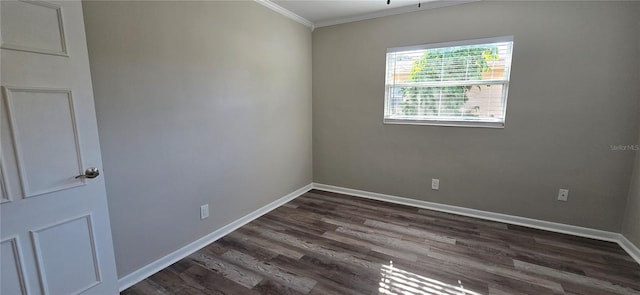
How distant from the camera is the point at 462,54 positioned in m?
2.87

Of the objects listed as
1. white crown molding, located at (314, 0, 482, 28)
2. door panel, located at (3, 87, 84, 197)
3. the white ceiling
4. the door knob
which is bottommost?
the door knob

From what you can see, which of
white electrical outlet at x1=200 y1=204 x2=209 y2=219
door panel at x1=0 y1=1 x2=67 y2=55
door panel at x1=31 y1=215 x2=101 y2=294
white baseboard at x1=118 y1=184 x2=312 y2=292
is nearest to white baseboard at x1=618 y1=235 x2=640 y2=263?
white baseboard at x1=118 y1=184 x2=312 y2=292

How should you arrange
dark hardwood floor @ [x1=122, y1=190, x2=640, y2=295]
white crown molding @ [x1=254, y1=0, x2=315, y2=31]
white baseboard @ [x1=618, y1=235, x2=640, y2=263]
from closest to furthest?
dark hardwood floor @ [x1=122, y1=190, x2=640, y2=295]
white baseboard @ [x1=618, y1=235, x2=640, y2=263]
white crown molding @ [x1=254, y1=0, x2=315, y2=31]

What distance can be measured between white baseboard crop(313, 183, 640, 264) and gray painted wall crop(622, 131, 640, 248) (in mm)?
64

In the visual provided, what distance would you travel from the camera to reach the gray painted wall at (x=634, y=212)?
222 cm

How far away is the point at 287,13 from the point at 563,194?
358 centimetres

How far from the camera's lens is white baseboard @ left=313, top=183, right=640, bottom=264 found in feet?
7.90

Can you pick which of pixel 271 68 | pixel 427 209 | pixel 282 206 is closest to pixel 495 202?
pixel 427 209

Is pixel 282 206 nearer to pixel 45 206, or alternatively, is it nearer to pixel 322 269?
pixel 322 269

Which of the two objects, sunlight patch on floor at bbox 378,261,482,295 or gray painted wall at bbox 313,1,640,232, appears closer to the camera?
sunlight patch on floor at bbox 378,261,482,295

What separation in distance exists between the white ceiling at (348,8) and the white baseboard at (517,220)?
2314 mm

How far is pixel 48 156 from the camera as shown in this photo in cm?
131

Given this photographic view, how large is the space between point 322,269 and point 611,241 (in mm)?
2761

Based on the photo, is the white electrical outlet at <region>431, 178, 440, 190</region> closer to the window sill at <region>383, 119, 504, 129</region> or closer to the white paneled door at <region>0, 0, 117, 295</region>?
the window sill at <region>383, 119, 504, 129</region>
